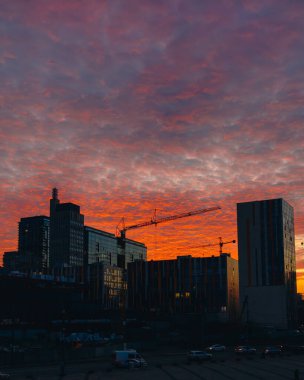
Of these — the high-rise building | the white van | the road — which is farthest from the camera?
A: the high-rise building

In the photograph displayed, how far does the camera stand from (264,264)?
18100 centimetres

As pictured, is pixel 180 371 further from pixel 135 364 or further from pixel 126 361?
pixel 126 361

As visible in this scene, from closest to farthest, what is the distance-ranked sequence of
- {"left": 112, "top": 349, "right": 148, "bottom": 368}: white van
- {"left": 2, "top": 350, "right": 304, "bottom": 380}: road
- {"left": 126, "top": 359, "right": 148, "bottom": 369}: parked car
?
{"left": 2, "top": 350, "right": 304, "bottom": 380}: road < {"left": 126, "top": 359, "right": 148, "bottom": 369}: parked car < {"left": 112, "top": 349, "right": 148, "bottom": 368}: white van

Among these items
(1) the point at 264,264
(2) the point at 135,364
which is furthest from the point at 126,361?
(1) the point at 264,264

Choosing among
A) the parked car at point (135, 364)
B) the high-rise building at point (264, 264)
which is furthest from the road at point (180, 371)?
the high-rise building at point (264, 264)

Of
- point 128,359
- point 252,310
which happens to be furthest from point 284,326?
point 128,359

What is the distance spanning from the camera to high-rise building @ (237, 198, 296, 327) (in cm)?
17988

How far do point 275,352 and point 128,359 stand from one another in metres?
34.9

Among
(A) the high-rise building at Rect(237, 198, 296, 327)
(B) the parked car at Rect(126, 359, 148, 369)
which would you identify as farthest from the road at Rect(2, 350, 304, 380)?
(A) the high-rise building at Rect(237, 198, 296, 327)

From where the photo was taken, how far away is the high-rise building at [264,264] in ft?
590

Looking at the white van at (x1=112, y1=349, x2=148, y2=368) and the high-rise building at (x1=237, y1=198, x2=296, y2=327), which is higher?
the high-rise building at (x1=237, y1=198, x2=296, y2=327)

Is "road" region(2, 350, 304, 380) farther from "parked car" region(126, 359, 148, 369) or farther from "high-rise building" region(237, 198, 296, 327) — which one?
"high-rise building" region(237, 198, 296, 327)

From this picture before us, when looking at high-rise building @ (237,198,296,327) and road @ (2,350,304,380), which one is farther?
high-rise building @ (237,198,296,327)

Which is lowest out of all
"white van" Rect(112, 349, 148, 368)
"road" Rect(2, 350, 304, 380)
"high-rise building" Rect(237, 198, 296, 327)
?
"road" Rect(2, 350, 304, 380)
